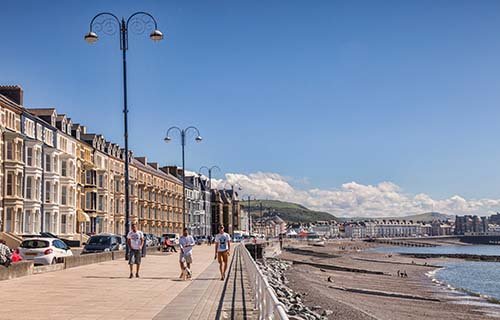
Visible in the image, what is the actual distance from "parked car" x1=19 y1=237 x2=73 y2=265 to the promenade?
404cm

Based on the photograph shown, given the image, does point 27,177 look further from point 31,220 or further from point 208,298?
point 208,298

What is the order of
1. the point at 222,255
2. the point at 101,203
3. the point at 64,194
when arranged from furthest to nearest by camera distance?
the point at 101,203 → the point at 64,194 → the point at 222,255

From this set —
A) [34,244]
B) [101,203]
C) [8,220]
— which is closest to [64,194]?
[8,220]

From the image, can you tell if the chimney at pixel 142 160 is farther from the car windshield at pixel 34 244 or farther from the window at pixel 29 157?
the car windshield at pixel 34 244

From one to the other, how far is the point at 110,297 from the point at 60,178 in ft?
155

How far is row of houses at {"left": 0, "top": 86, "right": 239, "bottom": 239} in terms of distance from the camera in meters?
48.0

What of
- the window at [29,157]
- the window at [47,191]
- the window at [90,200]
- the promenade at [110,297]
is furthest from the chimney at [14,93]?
the promenade at [110,297]

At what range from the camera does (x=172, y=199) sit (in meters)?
114

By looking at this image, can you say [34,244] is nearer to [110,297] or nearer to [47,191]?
[110,297]

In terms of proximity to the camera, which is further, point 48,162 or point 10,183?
point 48,162

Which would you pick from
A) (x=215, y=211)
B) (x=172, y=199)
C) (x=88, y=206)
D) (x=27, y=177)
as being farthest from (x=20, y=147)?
(x=215, y=211)

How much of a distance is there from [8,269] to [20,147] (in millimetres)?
32856

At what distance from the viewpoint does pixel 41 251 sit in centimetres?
2580

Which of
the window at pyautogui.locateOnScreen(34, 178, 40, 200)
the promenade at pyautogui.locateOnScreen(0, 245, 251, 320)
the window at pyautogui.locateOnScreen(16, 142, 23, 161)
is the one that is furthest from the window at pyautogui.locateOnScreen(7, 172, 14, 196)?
the promenade at pyautogui.locateOnScreen(0, 245, 251, 320)
